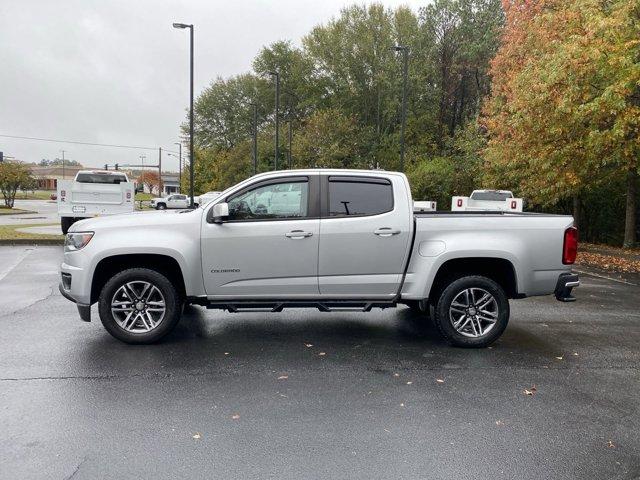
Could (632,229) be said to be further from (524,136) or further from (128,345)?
(128,345)

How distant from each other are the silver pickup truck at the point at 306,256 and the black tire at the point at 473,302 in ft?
0.04

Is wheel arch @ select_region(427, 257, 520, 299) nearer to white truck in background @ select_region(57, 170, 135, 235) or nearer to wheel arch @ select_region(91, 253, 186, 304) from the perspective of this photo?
wheel arch @ select_region(91, 253, 186, 304)

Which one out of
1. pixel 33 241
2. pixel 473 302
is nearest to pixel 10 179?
pixel 33 241

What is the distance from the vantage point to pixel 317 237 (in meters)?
5.68

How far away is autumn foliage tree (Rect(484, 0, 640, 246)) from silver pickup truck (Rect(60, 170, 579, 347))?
26.9 feet

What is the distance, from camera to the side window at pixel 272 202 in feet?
19.0

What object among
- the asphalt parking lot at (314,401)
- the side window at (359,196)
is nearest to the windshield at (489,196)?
the asphalt parking lot at (314,401)

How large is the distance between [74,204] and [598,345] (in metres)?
15.1

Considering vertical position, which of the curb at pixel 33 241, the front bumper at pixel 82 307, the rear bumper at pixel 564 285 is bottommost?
the curb at pixel 33 241

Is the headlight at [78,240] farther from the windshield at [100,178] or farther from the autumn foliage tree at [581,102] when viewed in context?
the windshield at [100,178]

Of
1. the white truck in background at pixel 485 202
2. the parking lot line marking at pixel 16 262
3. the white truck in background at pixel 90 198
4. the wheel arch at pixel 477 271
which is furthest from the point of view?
the white truck in background at pixel 485 202

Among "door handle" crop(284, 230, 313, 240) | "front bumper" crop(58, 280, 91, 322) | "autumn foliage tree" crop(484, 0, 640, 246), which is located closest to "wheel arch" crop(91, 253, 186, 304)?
"front bumper" crop(58, 280, 91, 322)

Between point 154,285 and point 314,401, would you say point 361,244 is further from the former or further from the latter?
point 154,285

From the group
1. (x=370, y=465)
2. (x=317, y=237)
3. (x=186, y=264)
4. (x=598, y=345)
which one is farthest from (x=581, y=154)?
(x=370, y=465)
